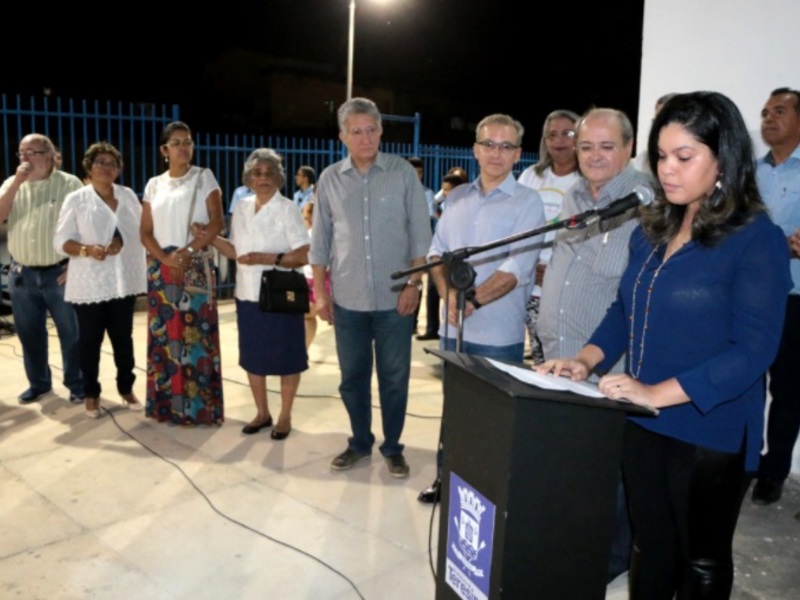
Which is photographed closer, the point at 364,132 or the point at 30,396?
the point at 364,132

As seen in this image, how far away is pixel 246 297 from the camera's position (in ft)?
14.5

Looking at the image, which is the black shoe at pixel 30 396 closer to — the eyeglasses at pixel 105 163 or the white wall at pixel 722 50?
the eyeglasses at pixel 105 163

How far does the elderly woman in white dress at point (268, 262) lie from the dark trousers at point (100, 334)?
89cm

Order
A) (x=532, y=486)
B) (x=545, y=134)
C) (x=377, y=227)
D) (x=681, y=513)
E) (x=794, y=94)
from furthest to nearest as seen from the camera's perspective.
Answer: (x=545, y=134) → (x=377, y=227) → (x=794, y=94) → (x=681, y=513) → (x=532, y=486)

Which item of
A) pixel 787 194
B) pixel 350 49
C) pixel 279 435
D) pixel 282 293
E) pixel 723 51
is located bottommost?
pixel 279 435

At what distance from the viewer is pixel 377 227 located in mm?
3814

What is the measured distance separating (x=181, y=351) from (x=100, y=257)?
79cm

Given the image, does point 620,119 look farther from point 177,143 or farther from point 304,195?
point 304,195

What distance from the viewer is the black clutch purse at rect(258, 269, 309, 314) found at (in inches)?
166

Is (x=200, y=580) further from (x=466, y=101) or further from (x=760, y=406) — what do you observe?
(x=466, y=101)

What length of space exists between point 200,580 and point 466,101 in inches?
1142

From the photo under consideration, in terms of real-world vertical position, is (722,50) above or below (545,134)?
above

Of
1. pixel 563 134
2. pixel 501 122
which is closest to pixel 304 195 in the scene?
pixel 563 134

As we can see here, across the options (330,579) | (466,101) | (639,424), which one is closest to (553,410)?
(639,424)
